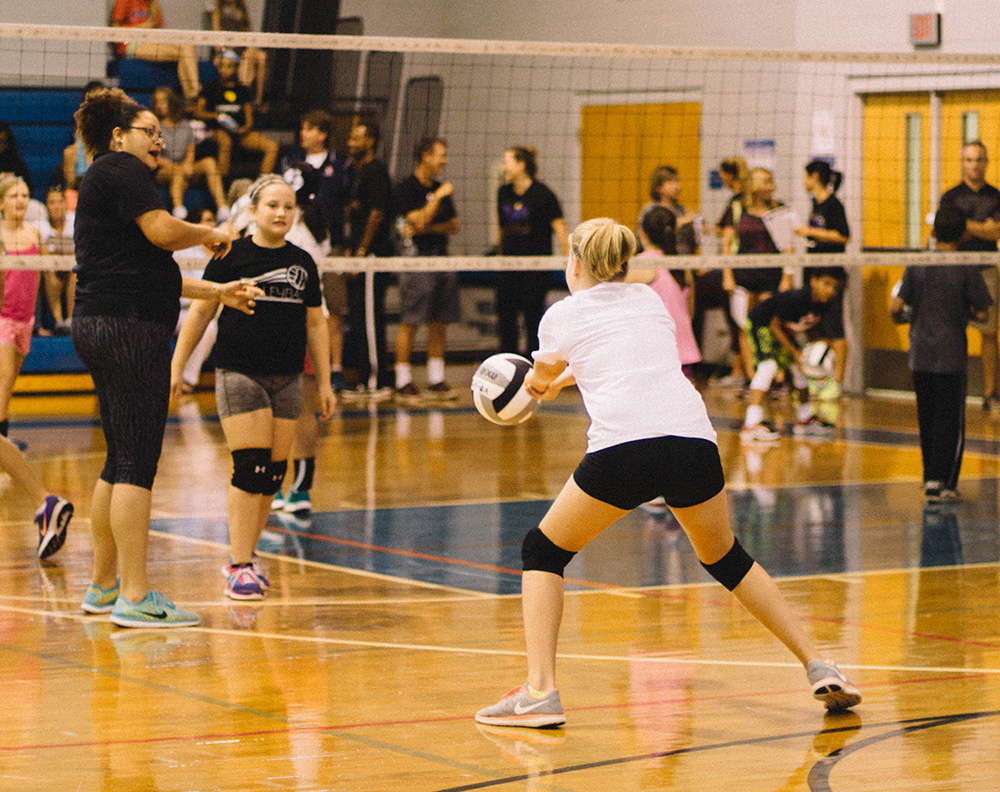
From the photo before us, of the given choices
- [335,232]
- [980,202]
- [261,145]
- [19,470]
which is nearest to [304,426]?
[19,470]

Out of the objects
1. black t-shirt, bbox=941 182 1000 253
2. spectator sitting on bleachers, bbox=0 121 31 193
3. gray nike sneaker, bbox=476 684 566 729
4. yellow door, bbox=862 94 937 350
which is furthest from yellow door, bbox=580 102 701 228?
gray nike sneaker, bbox=476 684 566 729

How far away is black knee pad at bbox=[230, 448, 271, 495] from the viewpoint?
6.51 m

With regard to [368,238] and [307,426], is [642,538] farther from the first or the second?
[368,238]

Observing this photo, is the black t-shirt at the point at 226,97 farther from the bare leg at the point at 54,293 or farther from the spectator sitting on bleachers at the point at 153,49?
the bare leg at the point at 54,293

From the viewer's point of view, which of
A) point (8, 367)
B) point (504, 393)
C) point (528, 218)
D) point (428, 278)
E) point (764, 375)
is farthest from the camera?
point (428, 278)

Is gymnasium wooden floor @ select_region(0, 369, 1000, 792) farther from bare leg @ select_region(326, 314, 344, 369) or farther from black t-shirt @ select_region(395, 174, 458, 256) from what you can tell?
black t-shirt @ select_region(395, 174, 458, 256)

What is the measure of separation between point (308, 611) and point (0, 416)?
300cm

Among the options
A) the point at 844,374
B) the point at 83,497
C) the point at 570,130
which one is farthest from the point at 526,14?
the point at 83,497

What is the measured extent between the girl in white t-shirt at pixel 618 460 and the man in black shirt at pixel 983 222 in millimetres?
5172

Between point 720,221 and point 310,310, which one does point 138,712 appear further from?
point 720,221

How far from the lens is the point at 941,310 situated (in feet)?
29.6

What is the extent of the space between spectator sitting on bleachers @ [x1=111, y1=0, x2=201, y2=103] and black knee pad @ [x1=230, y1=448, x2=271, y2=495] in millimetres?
9978

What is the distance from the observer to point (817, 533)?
26.6ft

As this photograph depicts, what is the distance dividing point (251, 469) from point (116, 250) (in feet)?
3.77
